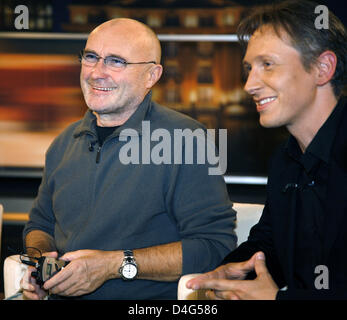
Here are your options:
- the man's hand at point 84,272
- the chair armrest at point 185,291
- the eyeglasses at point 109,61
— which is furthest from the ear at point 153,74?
the chair armrest at point 185,291

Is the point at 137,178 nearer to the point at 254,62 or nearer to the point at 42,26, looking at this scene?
the point at 254,62

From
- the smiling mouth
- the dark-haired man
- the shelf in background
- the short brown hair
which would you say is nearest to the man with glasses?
the dark-haired man

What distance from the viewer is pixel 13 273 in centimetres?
211

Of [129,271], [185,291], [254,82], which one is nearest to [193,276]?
[185,291]

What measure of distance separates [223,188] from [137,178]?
0.34 meters

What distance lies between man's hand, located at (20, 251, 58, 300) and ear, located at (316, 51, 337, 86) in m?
1.12

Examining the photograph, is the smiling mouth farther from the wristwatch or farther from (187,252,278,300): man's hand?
the wristwatch

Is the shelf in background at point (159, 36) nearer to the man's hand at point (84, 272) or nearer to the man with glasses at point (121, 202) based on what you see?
the man with glasses at point (121, 202)

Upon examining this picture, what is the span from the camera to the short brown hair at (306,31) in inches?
68.5

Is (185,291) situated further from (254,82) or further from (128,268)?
(254,82)

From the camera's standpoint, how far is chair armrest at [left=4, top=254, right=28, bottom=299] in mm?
2107

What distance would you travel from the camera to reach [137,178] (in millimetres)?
2133

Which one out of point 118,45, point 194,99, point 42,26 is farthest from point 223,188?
point 42,26
